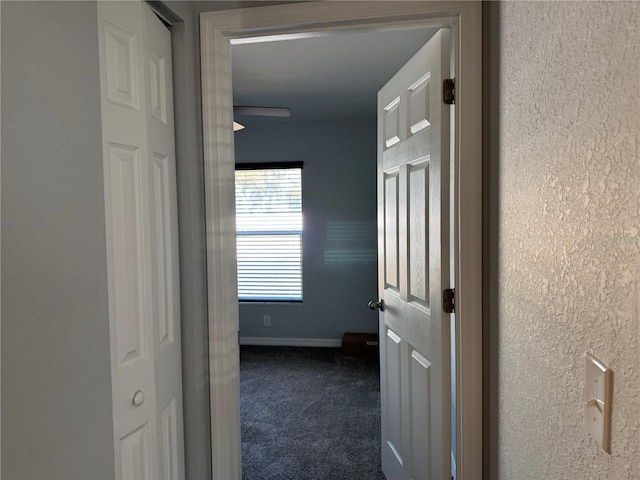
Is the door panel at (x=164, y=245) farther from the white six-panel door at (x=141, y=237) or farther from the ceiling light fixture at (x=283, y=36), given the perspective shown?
the ceiling light fixture at (x=283, y=36)

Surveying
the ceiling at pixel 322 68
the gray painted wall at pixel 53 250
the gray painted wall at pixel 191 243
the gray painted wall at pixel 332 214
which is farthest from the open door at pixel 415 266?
the gray painted wall at pixel 332 214

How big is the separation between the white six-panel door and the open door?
96cm

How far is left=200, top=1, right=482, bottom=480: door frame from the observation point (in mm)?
1420

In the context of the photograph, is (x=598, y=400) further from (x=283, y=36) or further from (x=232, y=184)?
(x=283, y=36)

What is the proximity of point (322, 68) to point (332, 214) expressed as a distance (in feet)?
6.08

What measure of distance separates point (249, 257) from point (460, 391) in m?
3.52

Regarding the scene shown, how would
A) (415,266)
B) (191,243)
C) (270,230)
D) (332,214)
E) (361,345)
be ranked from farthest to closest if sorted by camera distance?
1. (270,230)
2. (332,214)
3. (361,345)
4. (415,266)
5. (191,243)

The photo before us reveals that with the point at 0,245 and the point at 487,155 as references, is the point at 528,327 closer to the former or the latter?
the point at 487,155

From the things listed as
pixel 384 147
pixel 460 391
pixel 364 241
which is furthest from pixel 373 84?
pixel 460 391

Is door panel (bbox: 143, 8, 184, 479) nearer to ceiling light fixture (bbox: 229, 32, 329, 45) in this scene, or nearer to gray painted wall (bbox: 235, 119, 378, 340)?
ceiling light fixture (bbox: 229, 32, 329, 45)

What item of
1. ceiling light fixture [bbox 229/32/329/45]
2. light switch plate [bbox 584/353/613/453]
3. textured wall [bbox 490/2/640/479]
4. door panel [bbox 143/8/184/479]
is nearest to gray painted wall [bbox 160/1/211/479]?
door panel [bbox 143/8/184/479]

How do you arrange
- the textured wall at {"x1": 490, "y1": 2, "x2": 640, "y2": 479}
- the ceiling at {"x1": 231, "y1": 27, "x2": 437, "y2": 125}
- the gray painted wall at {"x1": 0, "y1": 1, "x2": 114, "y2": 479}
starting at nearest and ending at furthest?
the textured wall at {"x1": 490, "y1": 2, "x2": 640, "y2": 479} < the gray painted wall at {"x1": 0, "y1": 1, "x2": 114, "y2": 479} < the ceiling at {"x1": 231, "y1": 27, "x2": 437, "y2": 125}

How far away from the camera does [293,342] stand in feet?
15.5

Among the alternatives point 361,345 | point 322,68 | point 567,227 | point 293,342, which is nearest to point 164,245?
point 567,227
